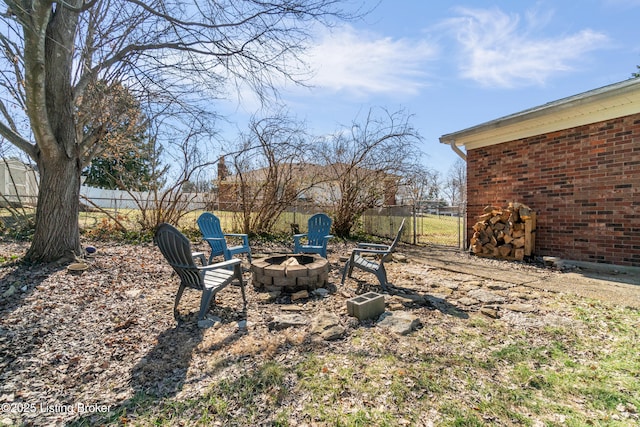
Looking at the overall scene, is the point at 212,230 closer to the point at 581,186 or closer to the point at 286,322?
the point at 286,322

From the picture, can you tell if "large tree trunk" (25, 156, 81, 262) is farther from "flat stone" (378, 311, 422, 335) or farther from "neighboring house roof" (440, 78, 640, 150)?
"neighboring house roof" (440, 78, 640, 150)

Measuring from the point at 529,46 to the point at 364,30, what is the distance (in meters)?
3.83

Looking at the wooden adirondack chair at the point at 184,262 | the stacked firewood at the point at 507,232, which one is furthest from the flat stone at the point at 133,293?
the stacked firewood at the point at 507,232

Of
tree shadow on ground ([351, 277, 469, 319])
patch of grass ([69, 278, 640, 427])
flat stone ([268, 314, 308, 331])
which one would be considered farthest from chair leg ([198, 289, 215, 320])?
tree shadow on ground ([351, 277, 469, 319])

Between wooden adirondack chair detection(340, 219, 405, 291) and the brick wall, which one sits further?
the brick wall

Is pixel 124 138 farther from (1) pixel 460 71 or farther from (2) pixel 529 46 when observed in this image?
(2) pixel 529 46

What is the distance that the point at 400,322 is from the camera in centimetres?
278

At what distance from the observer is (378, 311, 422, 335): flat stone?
105 inches

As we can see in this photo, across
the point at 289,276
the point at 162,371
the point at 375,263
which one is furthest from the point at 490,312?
the point at 162,371

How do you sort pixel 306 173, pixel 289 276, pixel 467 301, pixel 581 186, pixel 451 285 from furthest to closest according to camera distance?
pixel 306 173 < pixel 581 186 < pixel 451 285 < pixel 289 276 < pixel 467 301

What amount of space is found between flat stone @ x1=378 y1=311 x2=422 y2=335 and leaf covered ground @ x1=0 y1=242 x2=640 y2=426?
0.12 feet

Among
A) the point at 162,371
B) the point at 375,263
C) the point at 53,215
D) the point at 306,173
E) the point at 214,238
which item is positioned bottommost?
the point at 162,371

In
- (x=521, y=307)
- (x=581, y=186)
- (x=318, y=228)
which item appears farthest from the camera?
(x=318, y=228)

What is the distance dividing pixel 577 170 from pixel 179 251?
6329mm
